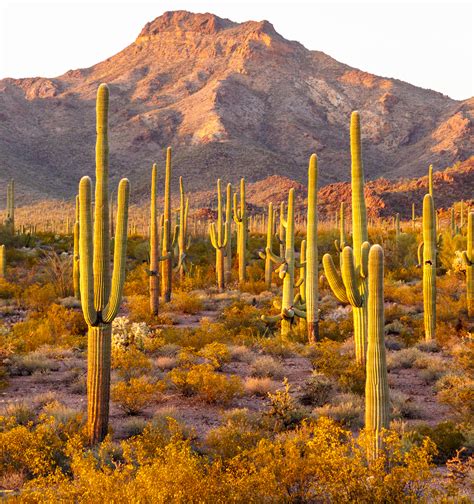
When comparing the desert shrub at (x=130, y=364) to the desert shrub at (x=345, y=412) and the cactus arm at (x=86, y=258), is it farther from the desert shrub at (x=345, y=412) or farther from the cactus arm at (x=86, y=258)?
the desert shrub at (x=345, y=412)

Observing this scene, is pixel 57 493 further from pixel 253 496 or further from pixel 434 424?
pixel 434 424

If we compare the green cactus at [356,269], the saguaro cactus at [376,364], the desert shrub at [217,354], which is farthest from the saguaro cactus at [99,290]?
the desert shrub at [217,354]

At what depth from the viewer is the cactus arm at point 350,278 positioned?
8.51m

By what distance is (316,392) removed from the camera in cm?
846

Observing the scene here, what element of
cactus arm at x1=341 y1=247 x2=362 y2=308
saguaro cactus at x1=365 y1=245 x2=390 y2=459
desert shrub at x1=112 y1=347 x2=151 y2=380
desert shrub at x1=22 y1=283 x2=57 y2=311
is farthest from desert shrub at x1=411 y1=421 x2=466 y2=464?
desert shrub at x1=22 y1=283 x2=57 y2=311

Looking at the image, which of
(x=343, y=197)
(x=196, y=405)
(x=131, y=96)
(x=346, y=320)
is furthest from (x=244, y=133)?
(x=196, y=405)

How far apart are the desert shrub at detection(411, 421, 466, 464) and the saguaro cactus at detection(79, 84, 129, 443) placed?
11.9 ft

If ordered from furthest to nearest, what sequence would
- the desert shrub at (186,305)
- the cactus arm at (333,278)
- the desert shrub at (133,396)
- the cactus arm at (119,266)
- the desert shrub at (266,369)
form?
1. the desert shrub at (186,305)
2. the desert shrub at (266,369)
3. the cactus arm at (333,278)
4. the desert shrub at (133,396)
5. the cactus arm at (119,266)

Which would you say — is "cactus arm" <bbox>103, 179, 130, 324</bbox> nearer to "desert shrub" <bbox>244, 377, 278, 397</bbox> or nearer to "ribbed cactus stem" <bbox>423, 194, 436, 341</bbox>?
"desert shrub" <bbox>244, 377, 278, 397</bbox>

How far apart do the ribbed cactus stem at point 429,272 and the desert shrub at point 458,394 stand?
11.5 feet

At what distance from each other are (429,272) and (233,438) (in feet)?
25.9

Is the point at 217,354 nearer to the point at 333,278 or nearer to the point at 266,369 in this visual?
the point at 266,369

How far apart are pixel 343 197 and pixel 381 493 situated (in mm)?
60196

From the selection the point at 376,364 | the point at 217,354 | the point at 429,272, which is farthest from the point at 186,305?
the point at 376,364
